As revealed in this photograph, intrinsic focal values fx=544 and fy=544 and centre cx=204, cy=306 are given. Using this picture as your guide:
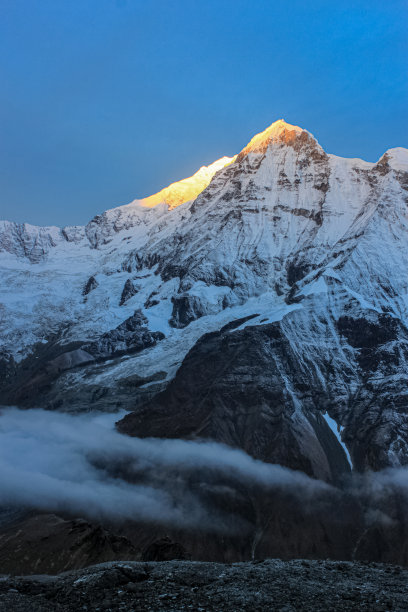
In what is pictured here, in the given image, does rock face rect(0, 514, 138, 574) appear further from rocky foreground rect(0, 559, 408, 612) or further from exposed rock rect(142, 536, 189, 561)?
rocky foreground rect(0, 559, 408, 612)

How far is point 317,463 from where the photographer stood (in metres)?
141

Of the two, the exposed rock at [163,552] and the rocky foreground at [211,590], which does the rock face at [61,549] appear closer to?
the exposed rock at [163,552]

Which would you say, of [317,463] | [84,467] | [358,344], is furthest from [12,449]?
[358,344]

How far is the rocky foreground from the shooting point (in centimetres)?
2858

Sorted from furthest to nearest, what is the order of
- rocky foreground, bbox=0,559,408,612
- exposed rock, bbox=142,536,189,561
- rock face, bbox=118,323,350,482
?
rock face, bbox=118,323,350,482 < exposed rock, bbox=142,536,189,561 < rocky foreground, bbox=0,559,408,612

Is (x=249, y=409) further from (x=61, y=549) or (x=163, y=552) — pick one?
(x=61, y=549)

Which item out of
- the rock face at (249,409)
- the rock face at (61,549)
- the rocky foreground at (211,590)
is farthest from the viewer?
the rock face at (249,409)

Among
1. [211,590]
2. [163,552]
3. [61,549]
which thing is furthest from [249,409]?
[211,590]

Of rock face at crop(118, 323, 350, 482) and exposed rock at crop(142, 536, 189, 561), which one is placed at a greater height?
rock face at crop(118, 323, 350, 482)

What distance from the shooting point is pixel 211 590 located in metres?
31.7

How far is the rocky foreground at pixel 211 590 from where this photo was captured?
93.8ft

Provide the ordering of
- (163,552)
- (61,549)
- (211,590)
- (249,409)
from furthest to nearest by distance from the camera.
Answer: (249,409) < (163,552) < (61,549) < (211,590)

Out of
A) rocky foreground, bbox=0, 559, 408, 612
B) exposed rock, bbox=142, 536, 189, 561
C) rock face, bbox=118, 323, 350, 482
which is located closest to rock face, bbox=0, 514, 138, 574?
exposed rock, bbox=142, 536, 189, 561

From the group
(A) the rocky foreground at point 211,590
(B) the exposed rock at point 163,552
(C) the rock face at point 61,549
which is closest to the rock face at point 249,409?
(B) the exposed rock at point 163,552
